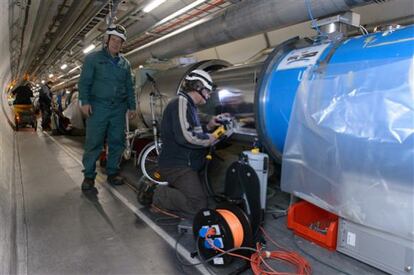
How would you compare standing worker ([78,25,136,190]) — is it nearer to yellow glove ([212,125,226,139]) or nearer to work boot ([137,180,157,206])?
work boot ([137,180,157,206])

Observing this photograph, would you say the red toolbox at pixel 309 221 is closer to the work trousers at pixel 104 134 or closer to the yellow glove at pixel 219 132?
the yellow glove at pixel 219 132

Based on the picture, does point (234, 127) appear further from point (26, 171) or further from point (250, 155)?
point (26, 171)

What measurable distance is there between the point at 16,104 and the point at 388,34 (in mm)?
8646

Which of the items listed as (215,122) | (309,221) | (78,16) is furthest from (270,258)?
(78,16)

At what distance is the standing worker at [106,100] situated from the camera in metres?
2.94

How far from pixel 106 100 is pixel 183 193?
134cm

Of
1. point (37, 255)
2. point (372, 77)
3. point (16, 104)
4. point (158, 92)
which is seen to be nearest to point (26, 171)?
point (158, 92)

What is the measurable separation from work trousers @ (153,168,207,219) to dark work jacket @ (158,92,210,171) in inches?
2.3

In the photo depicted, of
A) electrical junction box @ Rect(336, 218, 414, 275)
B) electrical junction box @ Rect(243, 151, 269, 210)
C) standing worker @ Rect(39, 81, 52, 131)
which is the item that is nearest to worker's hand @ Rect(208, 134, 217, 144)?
electrical junction box @ Rect(243, 151, 269, 210)

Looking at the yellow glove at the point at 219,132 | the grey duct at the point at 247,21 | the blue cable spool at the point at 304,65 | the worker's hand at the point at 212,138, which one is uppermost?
the grey duct at the point at 247,21

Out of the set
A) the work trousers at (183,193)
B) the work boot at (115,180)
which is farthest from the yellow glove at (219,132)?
the work boot at (115,180)

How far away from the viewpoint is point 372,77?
56.1 inches

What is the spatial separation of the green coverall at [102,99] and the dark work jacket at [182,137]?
0.97 m

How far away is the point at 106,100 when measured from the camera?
10.0 ft
